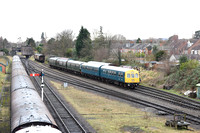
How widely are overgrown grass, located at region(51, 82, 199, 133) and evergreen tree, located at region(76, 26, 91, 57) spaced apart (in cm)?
4118

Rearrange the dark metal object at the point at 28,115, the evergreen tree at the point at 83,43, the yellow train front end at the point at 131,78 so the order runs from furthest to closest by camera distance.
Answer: the evergreen tree at the point at 83,43 < the yellow train front end at the point at 131,78 < the dark metal object at the point at 28,115

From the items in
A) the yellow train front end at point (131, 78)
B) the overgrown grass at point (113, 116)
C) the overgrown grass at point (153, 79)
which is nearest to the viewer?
the overgrown grass at point (113, 116)

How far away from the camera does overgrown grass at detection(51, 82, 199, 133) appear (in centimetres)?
1644

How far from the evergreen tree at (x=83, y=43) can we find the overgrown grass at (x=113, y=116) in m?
41.2

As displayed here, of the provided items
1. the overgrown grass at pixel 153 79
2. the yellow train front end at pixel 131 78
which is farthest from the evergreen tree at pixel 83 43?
the yellow train front end at pixel 131 78

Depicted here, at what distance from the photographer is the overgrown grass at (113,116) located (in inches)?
647

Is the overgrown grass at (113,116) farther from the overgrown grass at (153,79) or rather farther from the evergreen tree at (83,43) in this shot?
the evergreen tree at (83,43)

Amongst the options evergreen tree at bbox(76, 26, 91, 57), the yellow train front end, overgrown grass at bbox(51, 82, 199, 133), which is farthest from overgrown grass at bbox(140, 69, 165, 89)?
evergreen tree at bbox(76, 26, 91, 57)

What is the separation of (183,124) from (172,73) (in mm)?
20607

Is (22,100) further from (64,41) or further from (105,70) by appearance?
(64,41)

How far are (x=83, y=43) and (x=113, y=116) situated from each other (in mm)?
51324

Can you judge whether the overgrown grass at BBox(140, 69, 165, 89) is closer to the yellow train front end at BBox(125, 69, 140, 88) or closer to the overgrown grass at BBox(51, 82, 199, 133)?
the yellow train front end at BBox(125, 69, 140, 88)

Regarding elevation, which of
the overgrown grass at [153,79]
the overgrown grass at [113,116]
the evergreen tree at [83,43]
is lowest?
the overgrown grass at [113,116]

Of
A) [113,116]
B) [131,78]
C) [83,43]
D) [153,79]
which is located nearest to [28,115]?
[113,116]
